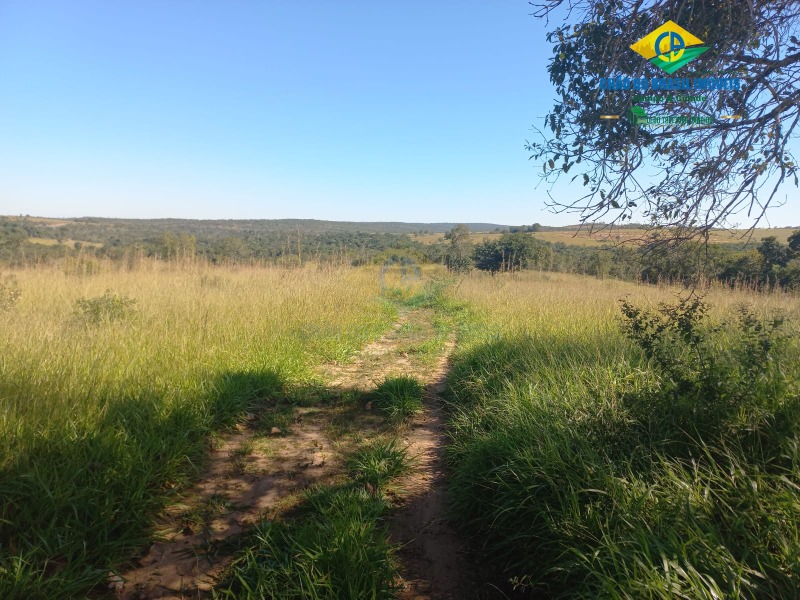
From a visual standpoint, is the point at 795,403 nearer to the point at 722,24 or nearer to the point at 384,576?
the point at 384,576

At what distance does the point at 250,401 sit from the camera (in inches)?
164

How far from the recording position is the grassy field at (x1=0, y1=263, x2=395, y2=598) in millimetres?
2070

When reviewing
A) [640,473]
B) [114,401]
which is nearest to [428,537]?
[640,473]

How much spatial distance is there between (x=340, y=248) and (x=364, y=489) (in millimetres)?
9889

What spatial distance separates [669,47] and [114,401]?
5.04m

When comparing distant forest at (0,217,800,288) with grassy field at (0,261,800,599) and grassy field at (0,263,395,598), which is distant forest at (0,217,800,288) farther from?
grassy field at (0,263,395,598)

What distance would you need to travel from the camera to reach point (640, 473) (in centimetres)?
212

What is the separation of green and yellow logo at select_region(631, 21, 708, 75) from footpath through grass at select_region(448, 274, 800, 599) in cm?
197

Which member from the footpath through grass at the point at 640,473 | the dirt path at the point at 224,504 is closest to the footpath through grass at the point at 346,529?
the dirt path at the point at 224,504

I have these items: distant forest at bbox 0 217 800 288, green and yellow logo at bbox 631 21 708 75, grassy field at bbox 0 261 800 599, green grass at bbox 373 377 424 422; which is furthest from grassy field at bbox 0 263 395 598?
green and yellow logo at bbox 631 21 708 75

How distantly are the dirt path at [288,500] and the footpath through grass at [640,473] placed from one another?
0.77 feet

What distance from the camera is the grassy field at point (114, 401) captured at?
6.79 ft

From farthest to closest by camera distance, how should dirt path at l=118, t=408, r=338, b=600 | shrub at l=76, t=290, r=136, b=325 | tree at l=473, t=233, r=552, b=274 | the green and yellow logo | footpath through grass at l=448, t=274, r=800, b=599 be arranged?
tree at l=473, t=233, r=552, b=274 < shrub at l=76, t=290, r=136, b=325 < the green and yellow logo < dirt path at l=118, t=408, r=338, b=600 < footpath through grass at l=448, t=274, r=800, b=599

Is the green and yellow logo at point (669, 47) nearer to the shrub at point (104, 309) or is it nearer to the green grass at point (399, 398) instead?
the green grass at point (399, 398)
